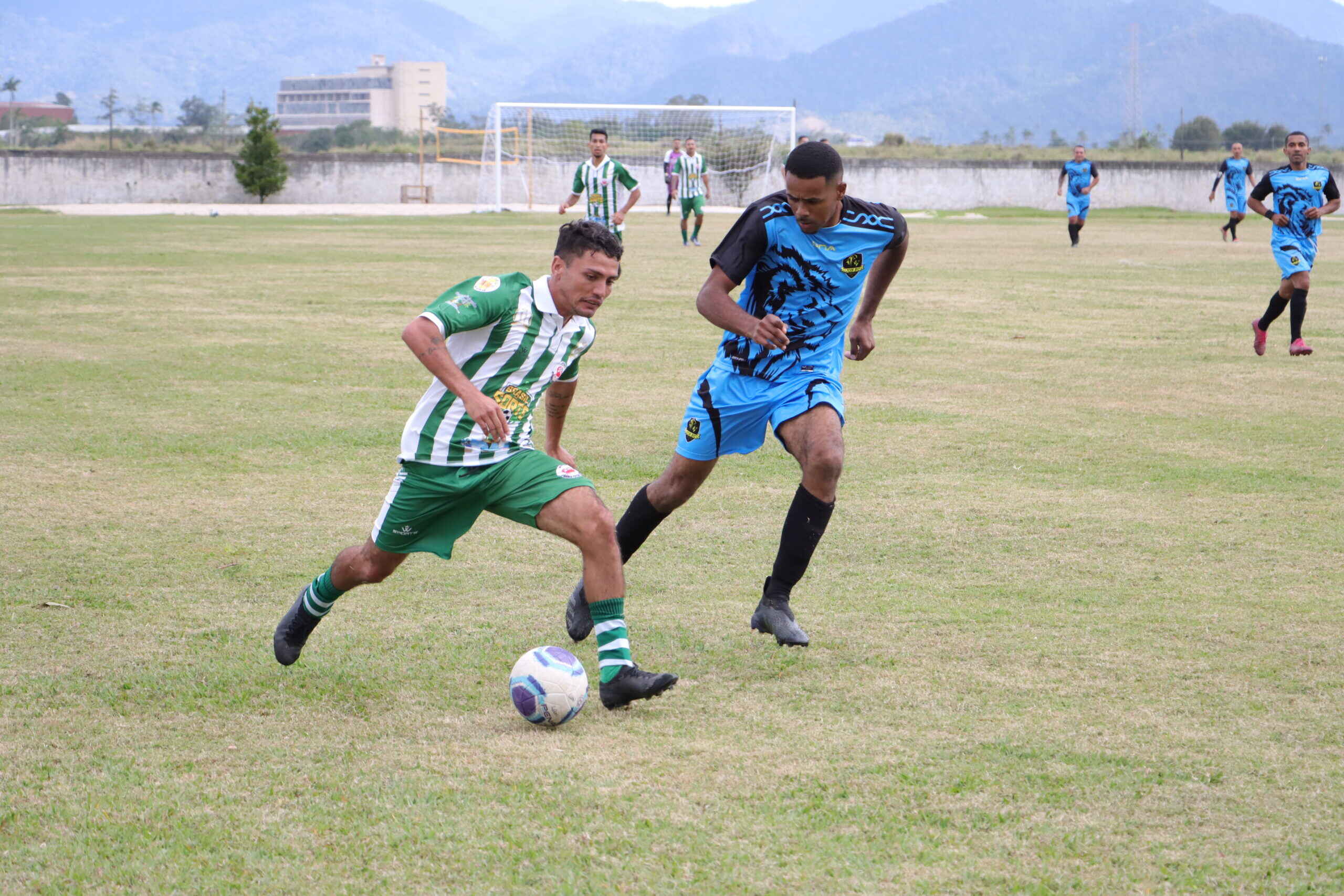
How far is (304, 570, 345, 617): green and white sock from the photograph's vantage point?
4598 millimetres

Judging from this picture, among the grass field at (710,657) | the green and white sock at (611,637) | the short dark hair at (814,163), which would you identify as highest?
the short dark hair at (814,163)

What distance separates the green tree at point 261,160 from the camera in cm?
4541

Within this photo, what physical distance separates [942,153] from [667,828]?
2244 inches

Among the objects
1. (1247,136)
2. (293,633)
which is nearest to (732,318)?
(293,633)

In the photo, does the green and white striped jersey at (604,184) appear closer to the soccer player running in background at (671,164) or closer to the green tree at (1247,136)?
the soccer player running in background at (671,164)

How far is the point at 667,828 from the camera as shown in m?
3.40

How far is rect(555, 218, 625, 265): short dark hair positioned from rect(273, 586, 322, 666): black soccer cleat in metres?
1.46

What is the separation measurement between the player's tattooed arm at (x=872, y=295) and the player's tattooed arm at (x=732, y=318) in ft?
1.61

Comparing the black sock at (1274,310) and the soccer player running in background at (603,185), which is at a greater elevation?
the soccer player running in background at (603,185)

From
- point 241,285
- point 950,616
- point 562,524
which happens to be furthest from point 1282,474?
point 241,285

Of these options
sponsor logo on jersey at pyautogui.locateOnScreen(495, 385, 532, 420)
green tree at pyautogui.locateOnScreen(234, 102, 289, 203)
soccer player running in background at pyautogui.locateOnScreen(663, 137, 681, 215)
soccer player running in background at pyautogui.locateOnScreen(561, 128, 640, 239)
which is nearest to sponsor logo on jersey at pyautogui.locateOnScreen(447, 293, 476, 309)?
sponsor logo on jersey at pyautogui.locateOnScreen(495, 385, 532, 420)

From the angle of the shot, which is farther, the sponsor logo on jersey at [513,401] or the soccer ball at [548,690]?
the sponsor logo on jersey at [513,401]

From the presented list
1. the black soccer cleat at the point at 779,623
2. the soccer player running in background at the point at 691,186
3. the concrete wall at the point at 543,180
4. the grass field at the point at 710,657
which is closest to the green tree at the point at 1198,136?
the concrete wall at the point at 543,180

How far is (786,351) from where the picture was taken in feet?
17.2
